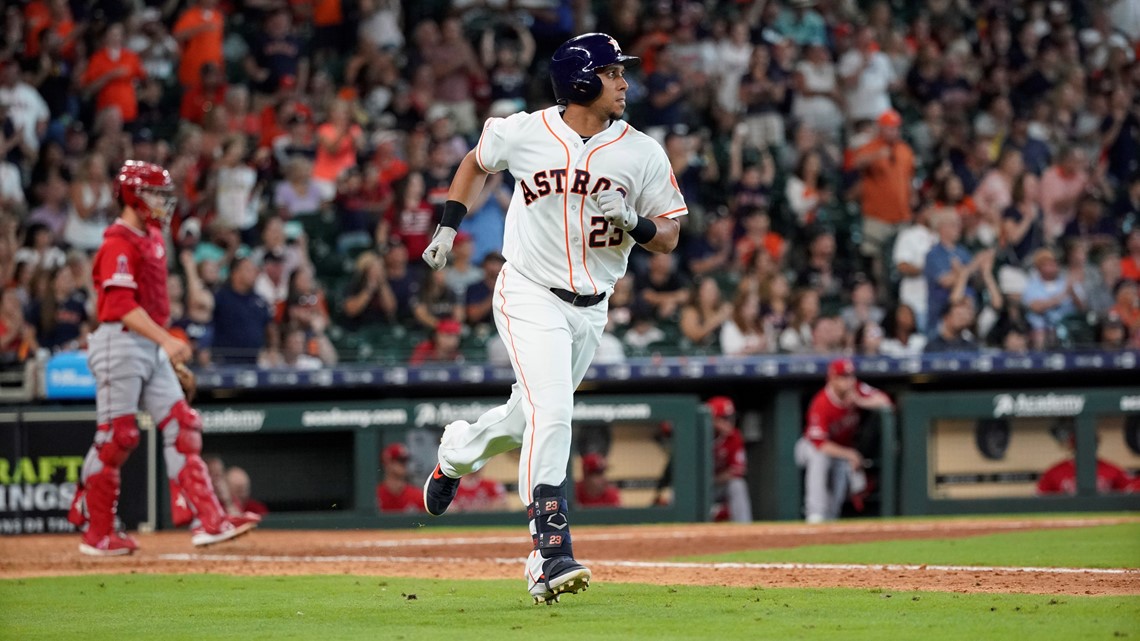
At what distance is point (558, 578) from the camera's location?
18.7ft

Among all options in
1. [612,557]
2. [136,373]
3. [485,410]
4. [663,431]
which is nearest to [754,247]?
[663,431]

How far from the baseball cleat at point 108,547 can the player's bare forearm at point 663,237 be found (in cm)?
426

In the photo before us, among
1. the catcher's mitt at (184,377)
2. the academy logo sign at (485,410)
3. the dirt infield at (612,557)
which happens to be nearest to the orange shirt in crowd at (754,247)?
the academy logo sign at (485,410)

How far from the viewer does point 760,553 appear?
29.9 ft

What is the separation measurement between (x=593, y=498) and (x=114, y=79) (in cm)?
608

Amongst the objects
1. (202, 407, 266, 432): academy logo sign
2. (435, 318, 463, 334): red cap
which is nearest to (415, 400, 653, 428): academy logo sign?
(435, 318, 463, 334): red cap

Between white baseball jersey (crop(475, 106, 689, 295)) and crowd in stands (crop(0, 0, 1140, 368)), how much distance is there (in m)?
6.31

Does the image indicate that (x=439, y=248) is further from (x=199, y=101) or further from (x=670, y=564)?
(x=199, y=101)

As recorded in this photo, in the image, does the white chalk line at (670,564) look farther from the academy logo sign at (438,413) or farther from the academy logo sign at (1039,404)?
the academy logo sign at (1039,404)

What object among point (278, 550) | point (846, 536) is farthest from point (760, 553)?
point (278, 550)

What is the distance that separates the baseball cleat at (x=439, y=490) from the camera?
6871 millimetres

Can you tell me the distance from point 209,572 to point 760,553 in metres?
3.09

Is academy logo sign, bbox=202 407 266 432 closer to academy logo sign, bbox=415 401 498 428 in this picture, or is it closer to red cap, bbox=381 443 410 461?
red cap, bbox=381 443 410 461

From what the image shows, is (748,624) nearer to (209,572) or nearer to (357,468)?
(209,572)
